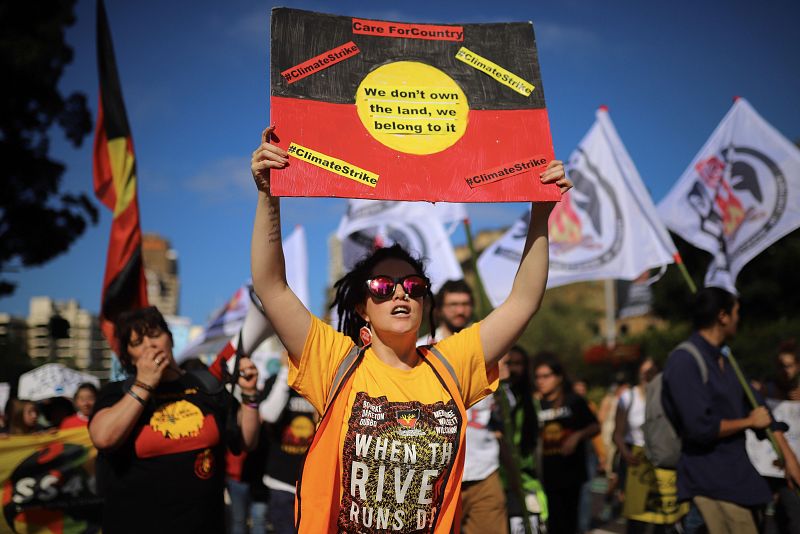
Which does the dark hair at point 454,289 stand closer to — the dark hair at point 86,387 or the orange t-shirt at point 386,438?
the orange t-shirt at point 386,438

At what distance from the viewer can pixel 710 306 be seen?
457 cm

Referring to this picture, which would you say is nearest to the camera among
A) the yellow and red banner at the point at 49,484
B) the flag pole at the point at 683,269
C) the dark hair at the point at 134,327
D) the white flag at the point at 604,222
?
the dark hair at the point at 134,327

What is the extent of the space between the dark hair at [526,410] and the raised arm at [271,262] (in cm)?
389

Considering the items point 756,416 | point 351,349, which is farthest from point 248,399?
point 756,416

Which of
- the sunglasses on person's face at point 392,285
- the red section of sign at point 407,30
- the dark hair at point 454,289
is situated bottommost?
the sunglasses on person's face at point 392,285

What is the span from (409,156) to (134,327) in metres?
1.85

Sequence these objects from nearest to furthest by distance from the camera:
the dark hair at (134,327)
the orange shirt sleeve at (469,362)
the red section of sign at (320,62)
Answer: the red section of sign at (320,62) → the orange shirt sleeve at (469,362) → the dark hair at (134,327)

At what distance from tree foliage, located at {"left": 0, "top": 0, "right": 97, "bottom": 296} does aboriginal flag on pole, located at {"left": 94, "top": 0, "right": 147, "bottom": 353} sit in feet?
38.8

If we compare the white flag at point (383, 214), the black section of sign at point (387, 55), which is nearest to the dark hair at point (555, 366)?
the white flag at point (383, 214)

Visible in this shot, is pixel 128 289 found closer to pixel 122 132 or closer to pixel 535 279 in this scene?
pixel 122 132

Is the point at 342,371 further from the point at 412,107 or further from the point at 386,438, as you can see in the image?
the point at 412,107

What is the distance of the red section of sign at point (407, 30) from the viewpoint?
9.48ft

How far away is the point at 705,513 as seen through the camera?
4.18 m

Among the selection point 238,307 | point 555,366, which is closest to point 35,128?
point 238,307
